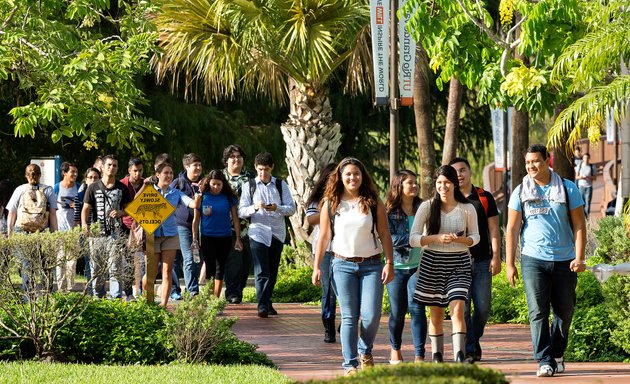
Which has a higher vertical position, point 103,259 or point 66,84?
point 66,84

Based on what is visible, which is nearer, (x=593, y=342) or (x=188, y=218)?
(x=593, y=342)

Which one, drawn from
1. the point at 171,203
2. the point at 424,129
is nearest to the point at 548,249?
the point at 171,203

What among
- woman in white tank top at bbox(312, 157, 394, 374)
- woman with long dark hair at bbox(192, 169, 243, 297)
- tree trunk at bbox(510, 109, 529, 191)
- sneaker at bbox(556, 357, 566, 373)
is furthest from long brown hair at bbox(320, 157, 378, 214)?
tree trunk at bbox(510, 109, 529, 191)

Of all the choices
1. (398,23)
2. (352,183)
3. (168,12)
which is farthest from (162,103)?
(352,183)

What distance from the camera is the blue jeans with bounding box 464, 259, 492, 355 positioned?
1020cm

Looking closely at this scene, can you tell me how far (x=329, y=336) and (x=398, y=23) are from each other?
4.89 m

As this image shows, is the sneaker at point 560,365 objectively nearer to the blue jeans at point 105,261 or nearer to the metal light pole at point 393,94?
the blue jeans at point 105,261

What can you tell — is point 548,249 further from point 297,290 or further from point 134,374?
point 297,290

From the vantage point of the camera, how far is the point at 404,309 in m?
10.2

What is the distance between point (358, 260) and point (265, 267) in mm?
5113

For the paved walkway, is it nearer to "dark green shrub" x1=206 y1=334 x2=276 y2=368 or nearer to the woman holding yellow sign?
"dark green shrub" x1=206 y1=334 x2=276 y2=368

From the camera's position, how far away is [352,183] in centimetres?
936

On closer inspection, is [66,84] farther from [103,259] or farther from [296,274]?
[296,274]

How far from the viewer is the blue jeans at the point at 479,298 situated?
10195 mm
